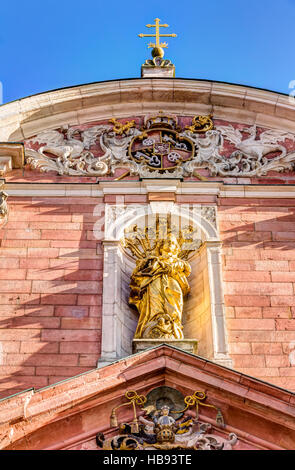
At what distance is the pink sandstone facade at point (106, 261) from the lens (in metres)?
8.43

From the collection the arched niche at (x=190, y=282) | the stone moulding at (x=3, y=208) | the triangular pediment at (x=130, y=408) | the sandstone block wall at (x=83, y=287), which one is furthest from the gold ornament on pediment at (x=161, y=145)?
the triangular pediment at (x=130, y=408)

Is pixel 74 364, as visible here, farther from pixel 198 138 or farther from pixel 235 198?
pixel 198 138

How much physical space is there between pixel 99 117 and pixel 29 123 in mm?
1076

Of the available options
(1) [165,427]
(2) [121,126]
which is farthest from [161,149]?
(1) [165,427]

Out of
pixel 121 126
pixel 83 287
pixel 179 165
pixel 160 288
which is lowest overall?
pixel 160 288

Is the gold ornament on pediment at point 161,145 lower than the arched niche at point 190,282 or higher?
higher

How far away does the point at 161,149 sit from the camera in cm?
1278

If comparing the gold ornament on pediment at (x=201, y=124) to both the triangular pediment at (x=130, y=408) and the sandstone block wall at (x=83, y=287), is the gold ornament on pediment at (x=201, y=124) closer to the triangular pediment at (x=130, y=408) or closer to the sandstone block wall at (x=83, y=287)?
the sandstone block wall at (x=83, y=287)

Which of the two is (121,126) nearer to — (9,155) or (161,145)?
(161,145)

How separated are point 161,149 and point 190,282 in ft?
7.76

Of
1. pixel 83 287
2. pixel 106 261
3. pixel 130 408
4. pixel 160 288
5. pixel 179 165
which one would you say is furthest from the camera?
pixel 179 165

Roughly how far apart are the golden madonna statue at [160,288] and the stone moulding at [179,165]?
1561mm

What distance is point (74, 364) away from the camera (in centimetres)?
1003

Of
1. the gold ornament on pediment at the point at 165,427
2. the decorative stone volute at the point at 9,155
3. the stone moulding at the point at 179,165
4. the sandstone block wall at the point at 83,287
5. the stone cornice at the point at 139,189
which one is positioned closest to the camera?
the gold ornament on pediment at the point at 165,427
